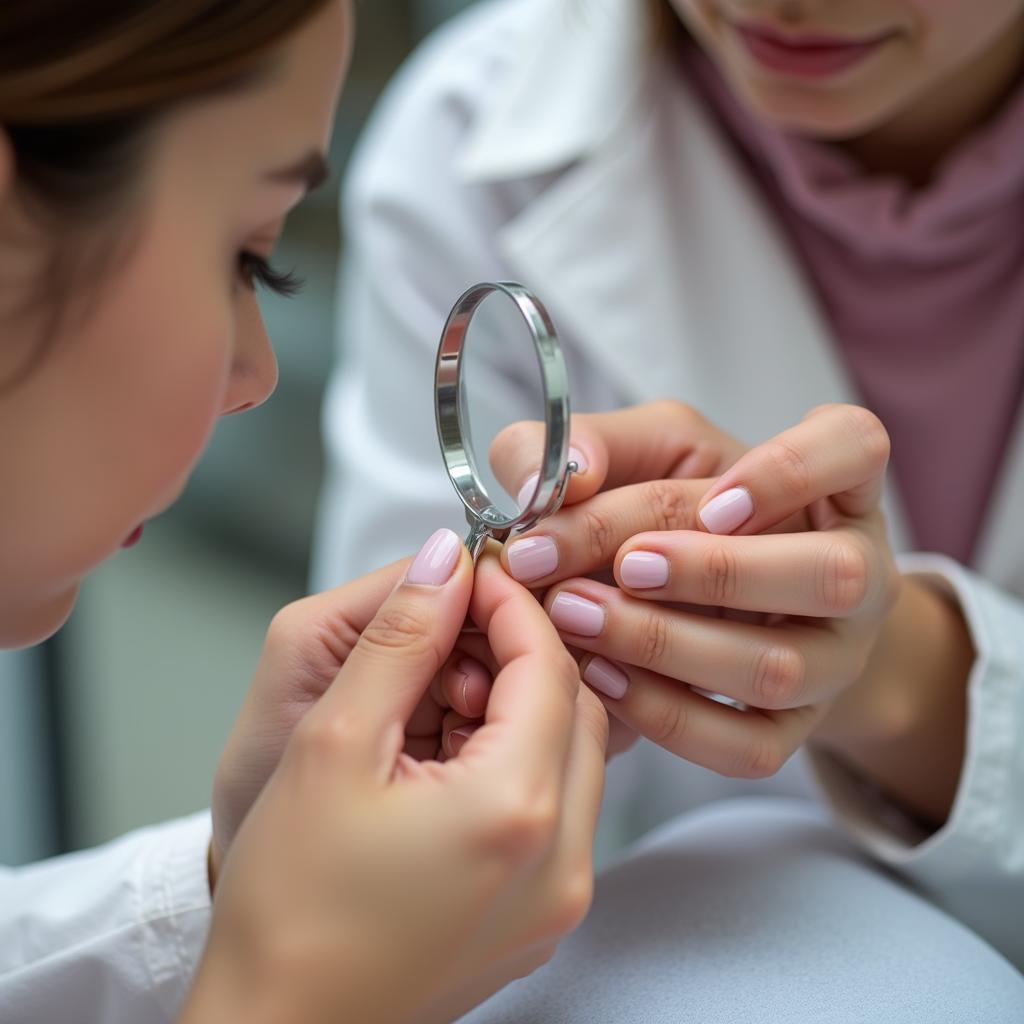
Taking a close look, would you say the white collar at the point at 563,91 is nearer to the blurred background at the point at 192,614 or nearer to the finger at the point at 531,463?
the finger at the point at 531,463

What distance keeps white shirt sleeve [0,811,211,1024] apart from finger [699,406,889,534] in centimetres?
37

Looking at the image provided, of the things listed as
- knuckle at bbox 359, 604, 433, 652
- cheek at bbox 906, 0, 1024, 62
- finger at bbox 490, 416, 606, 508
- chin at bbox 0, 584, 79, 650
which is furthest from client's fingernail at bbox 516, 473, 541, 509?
cheek at bbox 906, 0, 1024, 62

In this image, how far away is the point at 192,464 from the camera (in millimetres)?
573

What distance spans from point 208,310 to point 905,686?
0.53 meters

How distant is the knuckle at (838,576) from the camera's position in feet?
2.05

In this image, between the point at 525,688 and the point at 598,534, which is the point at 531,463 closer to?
the point at 598,534

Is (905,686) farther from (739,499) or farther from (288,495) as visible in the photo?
(288,495)

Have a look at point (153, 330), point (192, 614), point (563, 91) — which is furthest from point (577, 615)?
point (192, 614)

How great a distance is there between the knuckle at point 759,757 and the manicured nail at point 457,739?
156 mm

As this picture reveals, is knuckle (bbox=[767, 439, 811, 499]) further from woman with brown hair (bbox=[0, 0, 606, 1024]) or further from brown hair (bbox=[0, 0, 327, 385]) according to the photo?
brown hair (bbox=[0, 0, 327, 385])

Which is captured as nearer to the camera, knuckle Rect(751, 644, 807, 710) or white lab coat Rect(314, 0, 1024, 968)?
knuckle Rect(751, 644, 807, 710)

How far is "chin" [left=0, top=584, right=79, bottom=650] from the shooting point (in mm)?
575

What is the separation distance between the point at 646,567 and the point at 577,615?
44 mm

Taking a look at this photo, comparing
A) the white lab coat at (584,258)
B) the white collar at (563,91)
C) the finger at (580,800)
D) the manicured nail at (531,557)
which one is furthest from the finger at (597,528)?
the white collar at (563,91)
